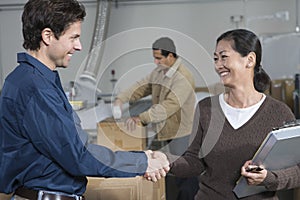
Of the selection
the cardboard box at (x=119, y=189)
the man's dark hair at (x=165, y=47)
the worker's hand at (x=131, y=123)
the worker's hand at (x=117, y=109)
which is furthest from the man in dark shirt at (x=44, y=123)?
the man's dark hair at (x=165, y=47)

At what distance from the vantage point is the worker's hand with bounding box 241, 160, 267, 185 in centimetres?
115

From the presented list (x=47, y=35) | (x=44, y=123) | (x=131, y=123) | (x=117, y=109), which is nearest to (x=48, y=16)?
(x=47, y=35)

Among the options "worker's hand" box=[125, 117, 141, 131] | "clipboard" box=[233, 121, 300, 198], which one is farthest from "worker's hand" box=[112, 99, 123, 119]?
"clipboard" box=[233, 121, 300, 198]

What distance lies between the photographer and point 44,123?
926 mm

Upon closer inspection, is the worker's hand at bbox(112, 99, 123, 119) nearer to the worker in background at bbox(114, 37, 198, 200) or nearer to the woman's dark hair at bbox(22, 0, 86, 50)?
the worker in background at bbox(114, 37, 198, 200)

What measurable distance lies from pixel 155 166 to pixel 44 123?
39cm

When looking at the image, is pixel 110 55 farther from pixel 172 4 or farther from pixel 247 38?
pixel 247 38

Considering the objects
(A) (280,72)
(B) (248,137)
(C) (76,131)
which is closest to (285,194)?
(B) (248,137)

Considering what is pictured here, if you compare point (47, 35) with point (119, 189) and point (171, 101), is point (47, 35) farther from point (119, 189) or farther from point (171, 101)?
point (171, 101)

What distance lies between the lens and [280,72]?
14.3ft

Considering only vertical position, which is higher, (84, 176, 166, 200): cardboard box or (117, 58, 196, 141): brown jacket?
(117, 58, 196, 141): brown jacket

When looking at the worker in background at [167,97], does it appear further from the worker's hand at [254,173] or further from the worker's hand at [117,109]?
the worker's hand at [254,173]

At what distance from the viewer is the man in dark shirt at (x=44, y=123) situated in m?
0.93

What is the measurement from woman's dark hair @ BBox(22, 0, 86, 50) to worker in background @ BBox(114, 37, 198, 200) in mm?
821
